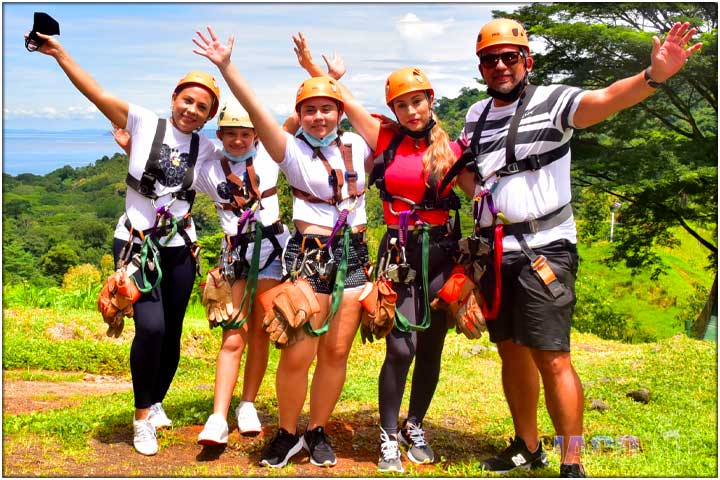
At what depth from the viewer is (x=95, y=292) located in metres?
13.4

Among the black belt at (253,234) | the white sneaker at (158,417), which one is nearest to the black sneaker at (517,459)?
the black belt at (253,234)

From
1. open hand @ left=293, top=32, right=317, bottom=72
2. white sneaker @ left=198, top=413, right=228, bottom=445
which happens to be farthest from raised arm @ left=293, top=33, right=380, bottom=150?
white sneaker @ left=198, top=413, right=228, bottom=445

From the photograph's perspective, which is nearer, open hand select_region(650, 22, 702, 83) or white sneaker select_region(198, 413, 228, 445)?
open hand select_region(650, 22, 702, 83)

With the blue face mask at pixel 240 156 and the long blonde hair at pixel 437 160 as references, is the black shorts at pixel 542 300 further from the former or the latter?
the blue face mask at pixel 240 156

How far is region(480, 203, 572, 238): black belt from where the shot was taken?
504 centimetres

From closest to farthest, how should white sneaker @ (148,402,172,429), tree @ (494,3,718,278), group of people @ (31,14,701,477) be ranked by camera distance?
group of people @ (31,14,701,477)
white sneaker @ (148,402,172,429)
tree @ (494,3,718,278)

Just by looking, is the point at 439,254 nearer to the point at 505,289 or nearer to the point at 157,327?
the point at 505,289

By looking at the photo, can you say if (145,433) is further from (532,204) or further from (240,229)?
(532,204)

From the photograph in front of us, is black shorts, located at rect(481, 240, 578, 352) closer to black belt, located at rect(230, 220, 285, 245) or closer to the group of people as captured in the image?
the group of people

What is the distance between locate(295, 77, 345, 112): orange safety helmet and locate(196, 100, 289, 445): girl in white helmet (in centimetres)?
70

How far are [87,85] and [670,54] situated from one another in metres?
3.71

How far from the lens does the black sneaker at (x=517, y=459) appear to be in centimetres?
568

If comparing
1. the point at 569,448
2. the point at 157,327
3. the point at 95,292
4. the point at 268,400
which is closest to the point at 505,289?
the point at 569,448

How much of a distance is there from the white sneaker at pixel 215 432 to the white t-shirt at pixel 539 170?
7.55 ft
